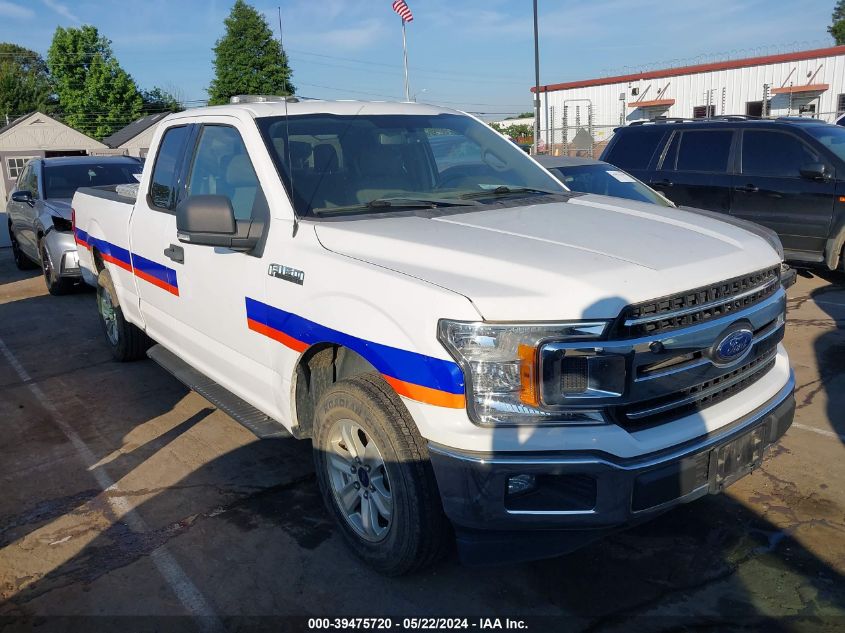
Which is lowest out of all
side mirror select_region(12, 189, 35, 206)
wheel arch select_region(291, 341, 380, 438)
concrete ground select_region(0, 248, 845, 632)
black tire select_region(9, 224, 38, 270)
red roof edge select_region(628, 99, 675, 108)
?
concrete ground select_region(0, 248, 845, 632)

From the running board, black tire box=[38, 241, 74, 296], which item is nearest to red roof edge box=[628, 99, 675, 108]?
black tire box=[38, 241, 74, 296]

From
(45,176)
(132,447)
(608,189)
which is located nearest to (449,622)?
(132,447)

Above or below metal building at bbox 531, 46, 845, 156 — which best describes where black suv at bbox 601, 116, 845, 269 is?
below

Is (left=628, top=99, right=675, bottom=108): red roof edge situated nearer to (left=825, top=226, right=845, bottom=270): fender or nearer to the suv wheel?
(left=825, top=226, right=845, bottom=270): fender

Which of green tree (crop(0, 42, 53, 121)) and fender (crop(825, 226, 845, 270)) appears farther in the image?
green tree (crop(0, 42, 53, 121))

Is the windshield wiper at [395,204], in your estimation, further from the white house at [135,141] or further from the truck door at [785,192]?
the white house at [135,141]

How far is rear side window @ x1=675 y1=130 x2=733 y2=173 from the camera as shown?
30.0ft

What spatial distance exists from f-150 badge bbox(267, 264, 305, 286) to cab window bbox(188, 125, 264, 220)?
0.39 meters

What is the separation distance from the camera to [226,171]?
13.6 ft

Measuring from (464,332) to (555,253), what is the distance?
0.55 meters

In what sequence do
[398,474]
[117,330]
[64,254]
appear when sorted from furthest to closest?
[64,254] → [117,330] → [398,474]

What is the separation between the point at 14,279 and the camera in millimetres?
11789

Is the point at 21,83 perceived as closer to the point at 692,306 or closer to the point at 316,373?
the point at 316,373

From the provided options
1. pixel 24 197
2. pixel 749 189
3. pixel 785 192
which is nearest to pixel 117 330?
pixel 24 197
